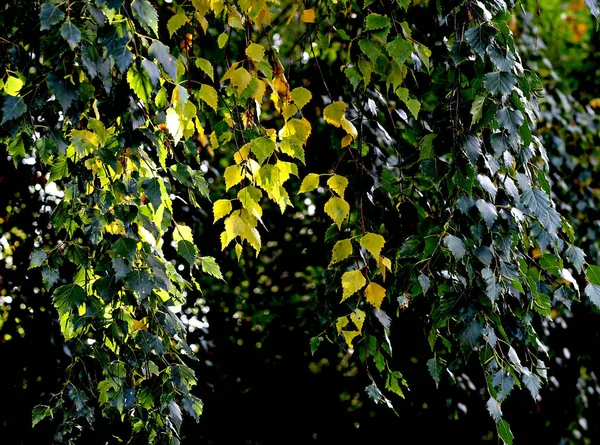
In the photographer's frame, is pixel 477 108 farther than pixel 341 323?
No

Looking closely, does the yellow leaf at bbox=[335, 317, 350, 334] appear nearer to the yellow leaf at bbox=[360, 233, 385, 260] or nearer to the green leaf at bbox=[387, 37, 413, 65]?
the yellow leaf at bbox=[360, 233, 385, 260]

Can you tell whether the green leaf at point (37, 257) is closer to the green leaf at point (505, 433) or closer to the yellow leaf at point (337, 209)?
the yellow leaf at point (337, 209)

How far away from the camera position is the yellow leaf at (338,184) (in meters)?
1.55

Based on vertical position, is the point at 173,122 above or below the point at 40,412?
above

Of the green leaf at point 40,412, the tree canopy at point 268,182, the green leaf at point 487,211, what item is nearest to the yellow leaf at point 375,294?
the tree canopy at point 268,182

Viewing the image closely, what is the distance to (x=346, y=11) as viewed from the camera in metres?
2.00

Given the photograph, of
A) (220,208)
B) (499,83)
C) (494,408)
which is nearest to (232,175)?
(220,208)

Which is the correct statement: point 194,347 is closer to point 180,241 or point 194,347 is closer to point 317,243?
point 317,243

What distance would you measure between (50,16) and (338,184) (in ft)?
2.14

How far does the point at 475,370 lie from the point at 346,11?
1883 mm

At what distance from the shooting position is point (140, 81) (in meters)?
1.27

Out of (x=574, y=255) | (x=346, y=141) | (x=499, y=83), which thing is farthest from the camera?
(x=346, y=141)

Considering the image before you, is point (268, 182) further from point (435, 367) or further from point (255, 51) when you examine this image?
point (435, 367)

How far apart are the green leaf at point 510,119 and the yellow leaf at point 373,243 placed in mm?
324
